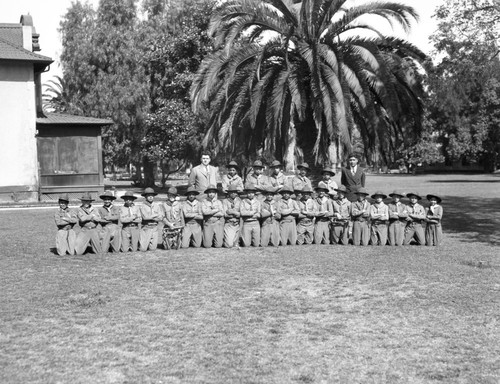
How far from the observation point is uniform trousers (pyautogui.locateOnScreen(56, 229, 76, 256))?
38.6ft

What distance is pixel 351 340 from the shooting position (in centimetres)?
615

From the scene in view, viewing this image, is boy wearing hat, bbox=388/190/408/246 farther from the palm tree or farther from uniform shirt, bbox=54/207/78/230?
uniform shirt, bbox=54/207/78/230

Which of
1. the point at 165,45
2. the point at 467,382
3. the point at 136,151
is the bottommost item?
the point at 467,382

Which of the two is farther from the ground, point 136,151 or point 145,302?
point 136,151

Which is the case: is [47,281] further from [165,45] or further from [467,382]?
[165,45]

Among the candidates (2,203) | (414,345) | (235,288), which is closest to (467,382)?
(414,345)

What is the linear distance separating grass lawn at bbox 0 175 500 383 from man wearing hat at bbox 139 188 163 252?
2.15ft

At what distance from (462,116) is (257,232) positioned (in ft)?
167

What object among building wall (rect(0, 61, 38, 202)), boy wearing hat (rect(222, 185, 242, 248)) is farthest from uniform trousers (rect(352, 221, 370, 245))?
building wall (rect(0, 61, 38, 202))

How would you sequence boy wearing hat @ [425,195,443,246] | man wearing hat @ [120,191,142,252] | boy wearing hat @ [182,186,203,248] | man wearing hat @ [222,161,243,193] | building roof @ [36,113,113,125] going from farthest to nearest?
building roof @ [36,113,113,125], man wearing hat @ [222,161,243,193], boy wearing hat @ [425,195,443,246], boy wearing hat @ [182,186,203,248], man wearing hat @ [120,191,142,252]

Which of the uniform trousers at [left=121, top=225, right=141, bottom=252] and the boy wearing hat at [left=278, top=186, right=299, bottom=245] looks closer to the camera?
the uniform trousers at [left=121, top=225, right=141, bottom=252]

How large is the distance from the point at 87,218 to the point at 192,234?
7.07 ft

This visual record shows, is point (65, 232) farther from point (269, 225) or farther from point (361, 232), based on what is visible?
point (361, 232)

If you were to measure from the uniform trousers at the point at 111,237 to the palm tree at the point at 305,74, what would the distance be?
614 cm
